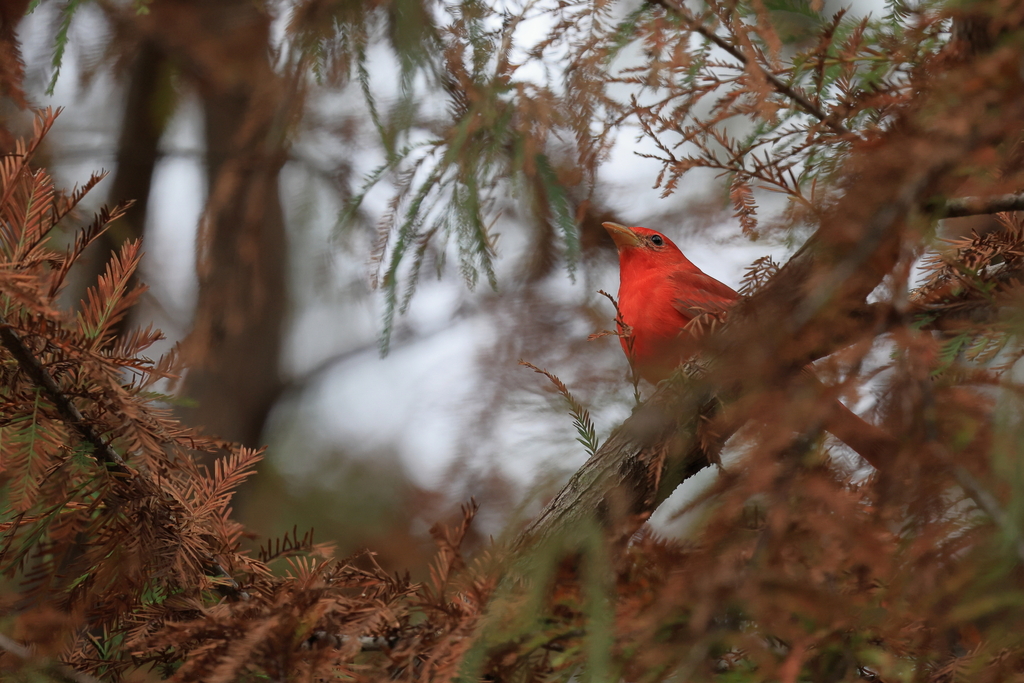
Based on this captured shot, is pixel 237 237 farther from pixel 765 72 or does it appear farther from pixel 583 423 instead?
pixel 765 72

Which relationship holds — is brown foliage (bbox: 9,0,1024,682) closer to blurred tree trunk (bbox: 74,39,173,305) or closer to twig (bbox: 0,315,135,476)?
twig (bbox: 0,315,135,476)

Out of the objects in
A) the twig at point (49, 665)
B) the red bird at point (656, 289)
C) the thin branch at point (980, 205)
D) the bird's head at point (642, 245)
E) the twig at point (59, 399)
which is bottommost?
the twig at point (49, 665)

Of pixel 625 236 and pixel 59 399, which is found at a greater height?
pixel 625 236

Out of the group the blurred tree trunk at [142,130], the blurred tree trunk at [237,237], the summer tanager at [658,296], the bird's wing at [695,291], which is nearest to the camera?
the summer tanager at [658,296]

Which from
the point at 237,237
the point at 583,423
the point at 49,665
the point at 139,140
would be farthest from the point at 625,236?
the point at 139,140

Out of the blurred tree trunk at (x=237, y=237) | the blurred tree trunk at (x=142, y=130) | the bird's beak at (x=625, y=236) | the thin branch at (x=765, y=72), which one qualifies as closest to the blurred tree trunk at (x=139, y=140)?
the blurred tree trunk at (x=142, y=130)

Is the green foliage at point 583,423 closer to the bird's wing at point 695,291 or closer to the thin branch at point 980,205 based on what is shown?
the thin branch at point 980,205

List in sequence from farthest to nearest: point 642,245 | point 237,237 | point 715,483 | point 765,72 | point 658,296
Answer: point 237,237, point 642,245, point 658,296, point 765,72, point 715,483

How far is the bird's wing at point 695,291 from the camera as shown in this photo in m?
3.14

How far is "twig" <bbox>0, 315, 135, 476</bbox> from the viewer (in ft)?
4.74

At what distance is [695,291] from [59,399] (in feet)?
8.28

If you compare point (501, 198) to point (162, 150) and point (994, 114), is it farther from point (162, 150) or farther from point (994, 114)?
point (994, 114)

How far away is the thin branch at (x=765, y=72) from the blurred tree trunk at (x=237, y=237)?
2.46 metres

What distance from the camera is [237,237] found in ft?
16.1
